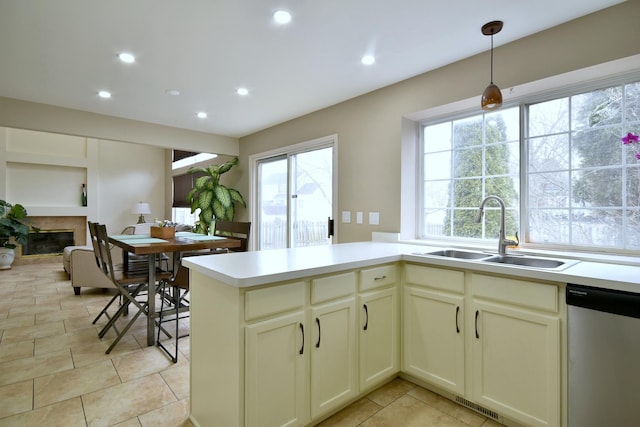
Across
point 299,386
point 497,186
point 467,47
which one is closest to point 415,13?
point 467,47

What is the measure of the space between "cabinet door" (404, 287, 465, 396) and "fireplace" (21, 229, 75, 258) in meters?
8.13

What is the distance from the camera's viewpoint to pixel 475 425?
179cm

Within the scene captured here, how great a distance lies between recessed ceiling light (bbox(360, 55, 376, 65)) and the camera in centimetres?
250

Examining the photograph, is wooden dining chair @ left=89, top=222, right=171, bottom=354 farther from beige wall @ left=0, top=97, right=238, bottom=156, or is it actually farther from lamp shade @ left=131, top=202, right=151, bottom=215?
lamp shade @ left=131, top=202, right=151, bottom=215

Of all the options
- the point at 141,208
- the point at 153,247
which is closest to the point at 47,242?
the point at 141,208

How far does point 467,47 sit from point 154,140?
387cm

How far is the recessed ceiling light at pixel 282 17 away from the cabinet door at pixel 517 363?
203 cm

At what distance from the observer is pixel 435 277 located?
202 centimetres

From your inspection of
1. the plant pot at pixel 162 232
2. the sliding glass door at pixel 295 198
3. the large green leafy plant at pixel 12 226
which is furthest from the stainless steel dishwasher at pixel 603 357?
the large green leafy plant at pixel 12 226

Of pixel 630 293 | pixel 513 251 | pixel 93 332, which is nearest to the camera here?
pixel 630 293

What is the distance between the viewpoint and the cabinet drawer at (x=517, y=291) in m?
1.59

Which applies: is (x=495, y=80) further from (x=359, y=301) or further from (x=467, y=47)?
(x=359, y=301)

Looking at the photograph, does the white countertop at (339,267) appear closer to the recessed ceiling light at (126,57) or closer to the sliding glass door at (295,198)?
the sliding glass door at (295,198)

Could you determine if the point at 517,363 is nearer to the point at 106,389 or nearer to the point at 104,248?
the point at 106,389
